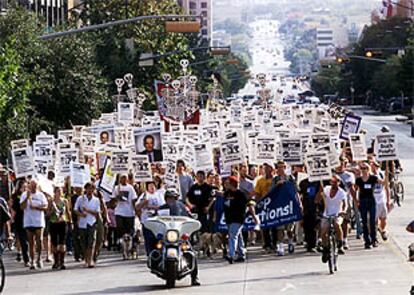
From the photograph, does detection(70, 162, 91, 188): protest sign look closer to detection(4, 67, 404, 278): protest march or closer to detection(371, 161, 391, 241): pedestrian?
detection(4, 67, 404, 278): protest march

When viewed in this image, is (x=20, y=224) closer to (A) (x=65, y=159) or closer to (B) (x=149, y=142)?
(A) (x=65, y=159)

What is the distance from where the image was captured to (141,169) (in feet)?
94.7

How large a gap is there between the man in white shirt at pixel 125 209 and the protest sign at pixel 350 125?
34.6 ft

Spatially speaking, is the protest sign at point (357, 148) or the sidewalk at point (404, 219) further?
the protest sign at point (357, 148)

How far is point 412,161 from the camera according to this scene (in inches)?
2411

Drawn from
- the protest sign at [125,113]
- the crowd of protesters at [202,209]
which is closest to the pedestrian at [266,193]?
the crowd of protesters at [202,209]

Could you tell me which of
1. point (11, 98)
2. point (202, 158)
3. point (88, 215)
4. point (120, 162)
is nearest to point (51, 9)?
point (11, 98)

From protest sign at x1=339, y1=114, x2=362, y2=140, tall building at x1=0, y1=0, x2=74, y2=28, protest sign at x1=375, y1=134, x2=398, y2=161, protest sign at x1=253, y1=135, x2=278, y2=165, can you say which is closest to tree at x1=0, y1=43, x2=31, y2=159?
protest sign at x1=253, y1=135, x2=278, y2=165

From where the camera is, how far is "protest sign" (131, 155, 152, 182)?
94.6 feet

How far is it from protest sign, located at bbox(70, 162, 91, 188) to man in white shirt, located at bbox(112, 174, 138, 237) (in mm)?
1104

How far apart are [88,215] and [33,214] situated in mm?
1010

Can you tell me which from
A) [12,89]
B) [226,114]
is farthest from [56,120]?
[12,89]

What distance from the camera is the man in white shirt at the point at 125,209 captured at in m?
27.7

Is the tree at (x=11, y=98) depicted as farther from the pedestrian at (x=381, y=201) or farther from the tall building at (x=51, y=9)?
the tall building at (x=51, y=9)
